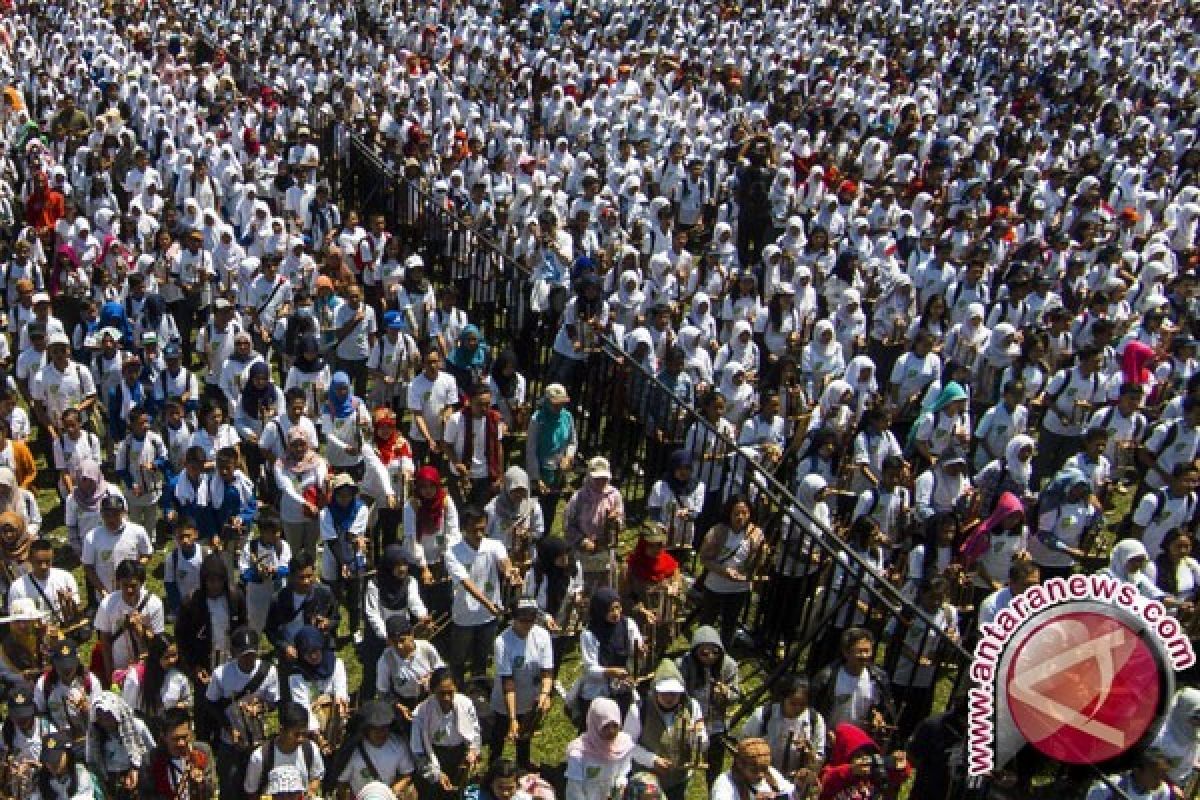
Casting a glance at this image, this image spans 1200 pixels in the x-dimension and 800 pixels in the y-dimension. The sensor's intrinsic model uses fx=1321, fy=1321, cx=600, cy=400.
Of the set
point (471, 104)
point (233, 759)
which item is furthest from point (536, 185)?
point (233, 759)

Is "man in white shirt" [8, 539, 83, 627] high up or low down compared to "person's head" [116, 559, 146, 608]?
down

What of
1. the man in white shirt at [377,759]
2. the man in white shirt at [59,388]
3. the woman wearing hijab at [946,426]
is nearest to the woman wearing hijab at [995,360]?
the woman wearing hijab at [946,426]

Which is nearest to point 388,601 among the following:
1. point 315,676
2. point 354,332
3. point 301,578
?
point 301,578

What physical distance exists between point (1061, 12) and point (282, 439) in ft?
69.1

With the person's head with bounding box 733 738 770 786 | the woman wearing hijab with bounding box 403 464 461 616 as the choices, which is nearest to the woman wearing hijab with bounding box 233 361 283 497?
the woman wearing hijab with bounding box 403 464 461 616

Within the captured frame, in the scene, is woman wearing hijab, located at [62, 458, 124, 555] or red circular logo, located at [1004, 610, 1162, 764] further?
woman wearing hijab, located at [62, 458, 124, 555]

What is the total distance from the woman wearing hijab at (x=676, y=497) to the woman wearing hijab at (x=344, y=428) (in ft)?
7.71

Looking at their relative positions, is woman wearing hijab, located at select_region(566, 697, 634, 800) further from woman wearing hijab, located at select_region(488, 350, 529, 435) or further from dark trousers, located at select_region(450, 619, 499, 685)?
woman wearing hijab, located at select_region(488, 350, 529, 435)

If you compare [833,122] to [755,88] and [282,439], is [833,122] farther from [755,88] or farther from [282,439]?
[282,439]

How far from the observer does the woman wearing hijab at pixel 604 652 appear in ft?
25.2

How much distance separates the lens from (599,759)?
23.8 ft

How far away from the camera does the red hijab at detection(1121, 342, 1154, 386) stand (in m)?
12.5

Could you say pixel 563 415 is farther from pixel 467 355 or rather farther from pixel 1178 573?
pixel 1178 573

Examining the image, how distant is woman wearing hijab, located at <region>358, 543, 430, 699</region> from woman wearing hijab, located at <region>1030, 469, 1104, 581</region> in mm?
4886
